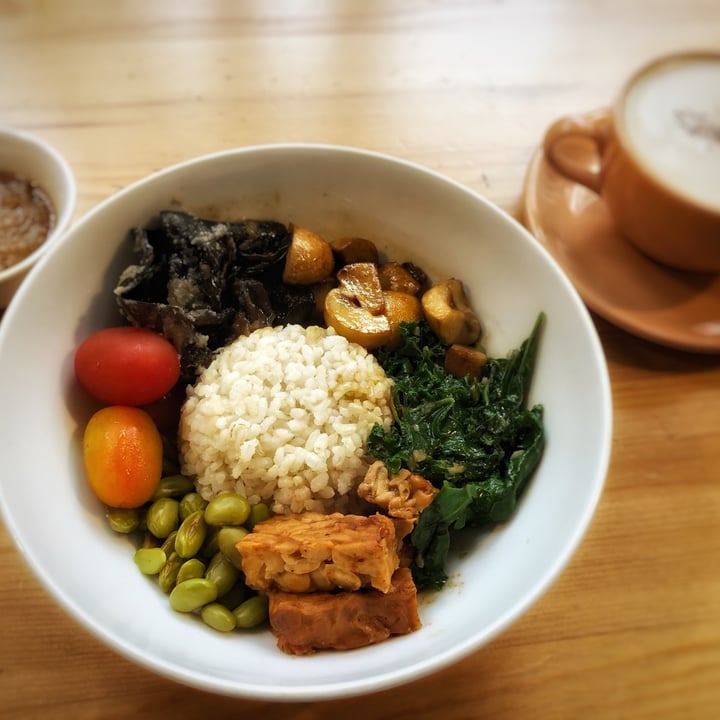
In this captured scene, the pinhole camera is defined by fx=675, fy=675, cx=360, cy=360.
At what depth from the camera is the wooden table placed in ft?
4.50

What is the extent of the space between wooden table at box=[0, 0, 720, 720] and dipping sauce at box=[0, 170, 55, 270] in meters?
0.17

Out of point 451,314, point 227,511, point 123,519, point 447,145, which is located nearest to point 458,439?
point 451,314

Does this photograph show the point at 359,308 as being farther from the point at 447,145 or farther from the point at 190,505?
the point at 447,145

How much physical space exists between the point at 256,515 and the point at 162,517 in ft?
0.64

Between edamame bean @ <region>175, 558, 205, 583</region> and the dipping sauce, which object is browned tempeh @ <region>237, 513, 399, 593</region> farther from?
the dipping sauce

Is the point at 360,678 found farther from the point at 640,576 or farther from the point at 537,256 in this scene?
the point at 537,256

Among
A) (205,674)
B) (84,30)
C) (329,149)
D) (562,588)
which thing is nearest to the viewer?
(205,674)

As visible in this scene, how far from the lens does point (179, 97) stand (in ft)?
7.53

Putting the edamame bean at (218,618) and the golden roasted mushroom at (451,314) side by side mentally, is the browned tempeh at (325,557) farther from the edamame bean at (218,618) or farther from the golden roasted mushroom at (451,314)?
the golden roasted mushroom at (451,314)

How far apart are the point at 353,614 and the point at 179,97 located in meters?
1.82

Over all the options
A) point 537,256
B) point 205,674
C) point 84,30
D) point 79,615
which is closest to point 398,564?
point 205,674

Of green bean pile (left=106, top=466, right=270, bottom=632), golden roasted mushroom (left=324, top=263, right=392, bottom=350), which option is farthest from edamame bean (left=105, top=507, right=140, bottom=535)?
golden roasted mushroom (left=324, top=263, right=392, bottom=350)

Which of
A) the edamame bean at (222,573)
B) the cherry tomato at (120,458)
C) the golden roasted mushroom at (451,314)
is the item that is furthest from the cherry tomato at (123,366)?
the golden roasted mushroom at (451,314)

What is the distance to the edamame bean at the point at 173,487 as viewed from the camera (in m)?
1.48
